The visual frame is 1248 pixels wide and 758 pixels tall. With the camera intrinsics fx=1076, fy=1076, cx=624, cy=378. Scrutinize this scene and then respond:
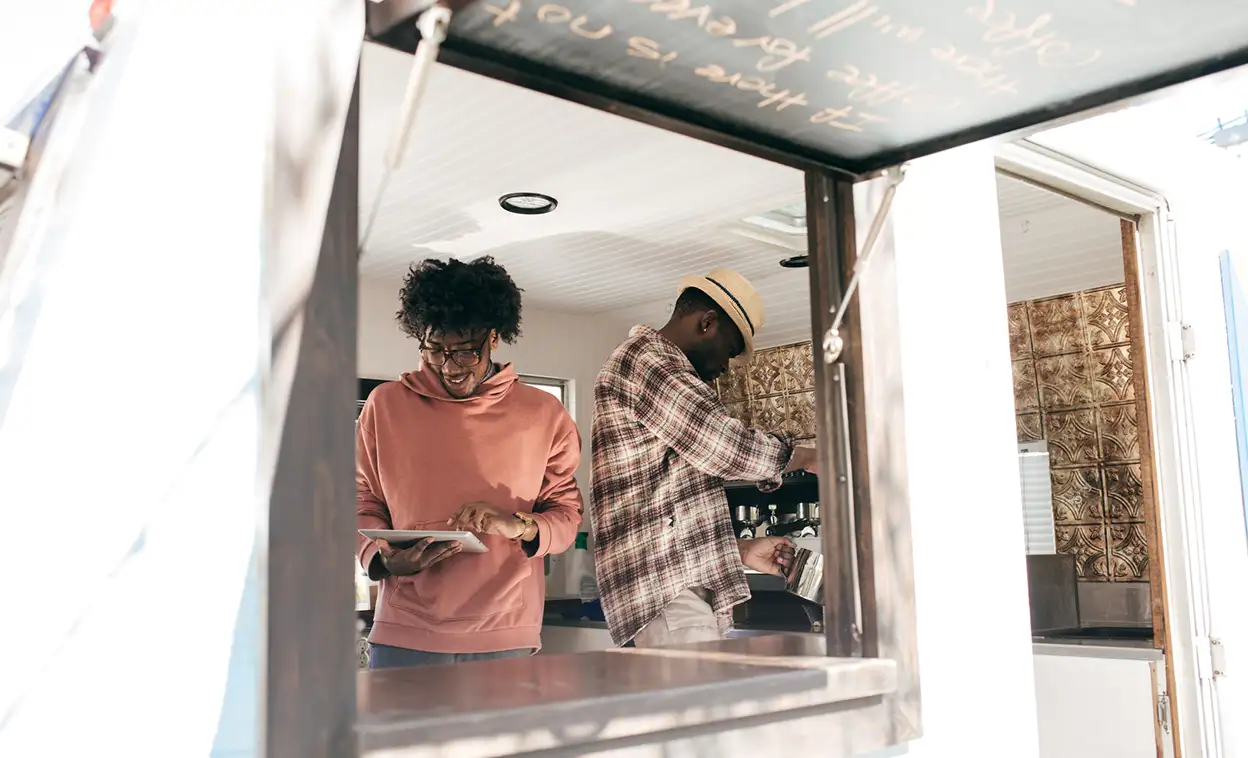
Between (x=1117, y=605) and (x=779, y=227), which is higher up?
(x=779, y=227)

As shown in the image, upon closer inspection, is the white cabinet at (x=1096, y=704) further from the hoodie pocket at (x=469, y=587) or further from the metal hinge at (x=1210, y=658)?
the hoodie pocket at (x=469, y=587)

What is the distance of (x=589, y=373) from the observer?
5.37 m

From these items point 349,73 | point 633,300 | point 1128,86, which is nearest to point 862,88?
point 1128,86

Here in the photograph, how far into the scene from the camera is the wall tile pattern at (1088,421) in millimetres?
4176

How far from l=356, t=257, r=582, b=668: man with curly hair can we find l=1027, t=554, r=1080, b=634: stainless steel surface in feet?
7.83

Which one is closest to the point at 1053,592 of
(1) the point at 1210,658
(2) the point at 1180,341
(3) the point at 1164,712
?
(3) the point at 1164,712

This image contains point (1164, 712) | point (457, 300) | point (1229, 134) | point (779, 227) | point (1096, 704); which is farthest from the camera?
point (779, 227)

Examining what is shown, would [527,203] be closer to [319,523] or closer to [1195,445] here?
[1195,445]

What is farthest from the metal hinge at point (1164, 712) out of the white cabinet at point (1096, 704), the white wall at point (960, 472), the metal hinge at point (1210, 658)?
the white wall at point (960, 472)

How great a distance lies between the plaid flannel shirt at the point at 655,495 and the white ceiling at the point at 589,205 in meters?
0.86

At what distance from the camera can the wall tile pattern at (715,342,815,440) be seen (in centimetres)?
518

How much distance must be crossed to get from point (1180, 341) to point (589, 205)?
1842mm

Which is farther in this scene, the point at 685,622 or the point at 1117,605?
the point at 1117,605

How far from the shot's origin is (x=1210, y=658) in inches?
98.7
